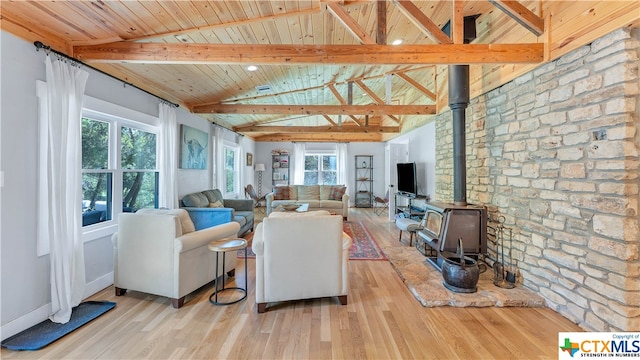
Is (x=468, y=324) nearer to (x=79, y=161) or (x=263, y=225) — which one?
(x=263, y=225)

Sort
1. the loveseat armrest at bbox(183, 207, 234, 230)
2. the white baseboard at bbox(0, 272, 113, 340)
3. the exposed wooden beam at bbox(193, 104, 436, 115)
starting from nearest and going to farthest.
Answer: the white baseboard at bbox(0, 272, 113, 340), the loveseat armrest at bbox(183, 207, 234, 230), the exposed wooden beam at bbox(193, 104, 436, 115)

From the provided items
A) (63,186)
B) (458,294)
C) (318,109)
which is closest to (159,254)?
(63,186)

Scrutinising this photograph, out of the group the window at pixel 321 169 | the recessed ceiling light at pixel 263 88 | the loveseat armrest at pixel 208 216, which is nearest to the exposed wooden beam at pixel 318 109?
the recessed ceiling light at pixel 263 88

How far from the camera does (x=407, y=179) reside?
6098 millimetres

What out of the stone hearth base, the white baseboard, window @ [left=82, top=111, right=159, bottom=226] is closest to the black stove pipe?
the stone hearth base

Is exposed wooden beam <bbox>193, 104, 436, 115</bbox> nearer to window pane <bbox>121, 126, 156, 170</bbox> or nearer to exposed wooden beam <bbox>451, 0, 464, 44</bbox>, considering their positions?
window pane <bbox>121, 126, 156, 170</bbox>

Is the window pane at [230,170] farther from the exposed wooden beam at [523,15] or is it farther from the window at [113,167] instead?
the exposed wooden beam at [523,15]

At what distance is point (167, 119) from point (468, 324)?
441cm

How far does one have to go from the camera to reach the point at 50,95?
2.24 meters

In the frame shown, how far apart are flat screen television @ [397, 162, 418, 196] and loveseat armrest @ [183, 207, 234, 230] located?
373 cm

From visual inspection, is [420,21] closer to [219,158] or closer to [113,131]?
[113,131]

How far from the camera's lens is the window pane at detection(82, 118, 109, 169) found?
111 inches

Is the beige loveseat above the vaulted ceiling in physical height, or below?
below

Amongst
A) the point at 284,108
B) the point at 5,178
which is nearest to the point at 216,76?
the point at 284,108
